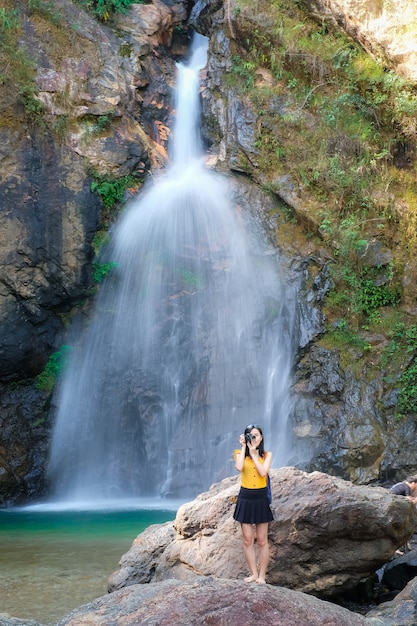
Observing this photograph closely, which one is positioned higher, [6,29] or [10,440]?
[6,29]

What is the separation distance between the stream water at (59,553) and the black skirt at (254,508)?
6.64 ft

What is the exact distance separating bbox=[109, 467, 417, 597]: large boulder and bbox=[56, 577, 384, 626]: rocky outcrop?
1.61m

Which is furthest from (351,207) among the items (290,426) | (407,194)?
(290,426)

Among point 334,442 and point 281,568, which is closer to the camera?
point 281,568

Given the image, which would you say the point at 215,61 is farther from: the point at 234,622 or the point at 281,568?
the point at 234,622

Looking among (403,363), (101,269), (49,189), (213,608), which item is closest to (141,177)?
(49,189)

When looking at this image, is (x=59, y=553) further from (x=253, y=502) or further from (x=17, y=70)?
(x=17, y=70)

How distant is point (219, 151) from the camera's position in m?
15.5

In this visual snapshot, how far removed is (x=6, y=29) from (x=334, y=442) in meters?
12.3

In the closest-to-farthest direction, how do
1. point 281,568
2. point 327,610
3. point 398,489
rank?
point 327,610
point 281,568
point 398,489

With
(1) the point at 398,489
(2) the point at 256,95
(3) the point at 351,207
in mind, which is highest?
(2) the point at 256,95

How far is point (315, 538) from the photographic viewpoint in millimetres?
5539

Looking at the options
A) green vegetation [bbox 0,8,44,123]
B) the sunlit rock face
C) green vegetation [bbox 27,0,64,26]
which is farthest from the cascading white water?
green vegetation [bbox 27,0,64,26]

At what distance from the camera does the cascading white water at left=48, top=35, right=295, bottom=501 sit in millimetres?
12727
